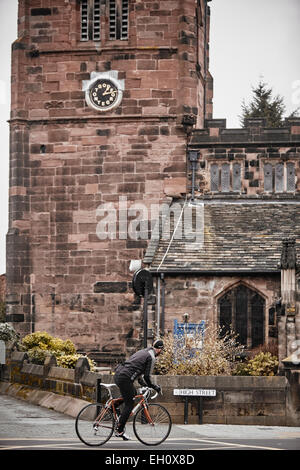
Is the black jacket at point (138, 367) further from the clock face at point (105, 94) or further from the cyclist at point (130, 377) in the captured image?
the clock face at point (105, 94)

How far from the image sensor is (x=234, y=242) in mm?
34219

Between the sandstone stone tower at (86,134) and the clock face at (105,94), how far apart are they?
4 cm

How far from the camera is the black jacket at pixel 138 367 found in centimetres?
1792

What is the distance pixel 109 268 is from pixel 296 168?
8082mm

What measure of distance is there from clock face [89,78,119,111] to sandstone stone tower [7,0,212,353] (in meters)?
0.04

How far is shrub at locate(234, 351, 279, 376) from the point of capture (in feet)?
86.1

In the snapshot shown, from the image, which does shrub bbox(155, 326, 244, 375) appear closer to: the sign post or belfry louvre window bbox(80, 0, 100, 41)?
the sign post

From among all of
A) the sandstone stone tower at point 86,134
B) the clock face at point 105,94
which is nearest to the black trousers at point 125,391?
the sandstone stone tower at point 86,134

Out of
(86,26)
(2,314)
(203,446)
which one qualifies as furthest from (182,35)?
(203,446)

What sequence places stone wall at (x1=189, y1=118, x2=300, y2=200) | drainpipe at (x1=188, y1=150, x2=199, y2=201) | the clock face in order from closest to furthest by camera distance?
drainpipe at (x1=188, y1=150, x2=199, y2=201) → stone wall at (x1=189, y1=118, x2=300, y2=200) → the clock face

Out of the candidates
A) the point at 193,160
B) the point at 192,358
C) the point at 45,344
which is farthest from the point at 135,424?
the point at 193,160

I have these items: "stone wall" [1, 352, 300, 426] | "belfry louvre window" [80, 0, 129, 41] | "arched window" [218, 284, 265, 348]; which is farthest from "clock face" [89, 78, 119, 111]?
"stone wall" [1, 352, 300, 426]

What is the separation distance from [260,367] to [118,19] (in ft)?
56.8

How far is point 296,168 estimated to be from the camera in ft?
124
